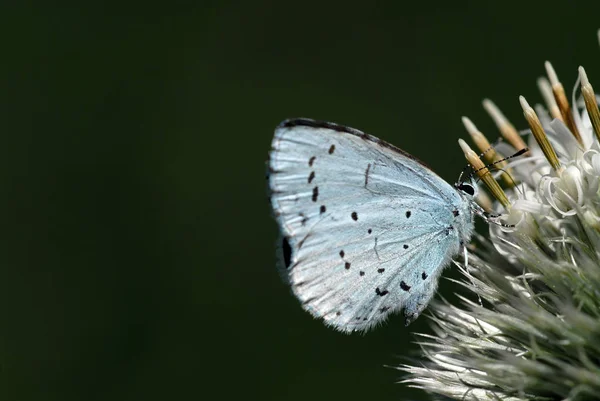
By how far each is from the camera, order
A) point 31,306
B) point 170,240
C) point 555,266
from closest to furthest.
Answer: point 555,266, point 31,306, point 170,240

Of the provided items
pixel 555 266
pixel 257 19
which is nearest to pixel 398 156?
pixel 555 266

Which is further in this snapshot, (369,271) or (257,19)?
(257,19)

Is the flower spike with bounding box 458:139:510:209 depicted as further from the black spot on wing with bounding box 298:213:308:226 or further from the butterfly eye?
the black spot on wing with bounding box 298:213:308:226

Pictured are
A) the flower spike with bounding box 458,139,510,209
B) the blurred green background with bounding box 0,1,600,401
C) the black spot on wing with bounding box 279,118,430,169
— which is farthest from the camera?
the blurred green background with bounding box 0,1,600,401

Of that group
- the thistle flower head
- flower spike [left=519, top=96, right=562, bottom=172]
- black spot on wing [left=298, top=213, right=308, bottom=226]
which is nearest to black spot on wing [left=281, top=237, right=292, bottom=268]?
black spot on wing [left=298, top=213, right=308, bottom=226]

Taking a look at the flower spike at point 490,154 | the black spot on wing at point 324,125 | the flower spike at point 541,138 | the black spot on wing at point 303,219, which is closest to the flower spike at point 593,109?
the flower spike at point 541,138

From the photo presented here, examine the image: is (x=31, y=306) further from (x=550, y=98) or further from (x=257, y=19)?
(x=550, y=98)

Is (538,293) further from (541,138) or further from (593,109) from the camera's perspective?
(593,109)
